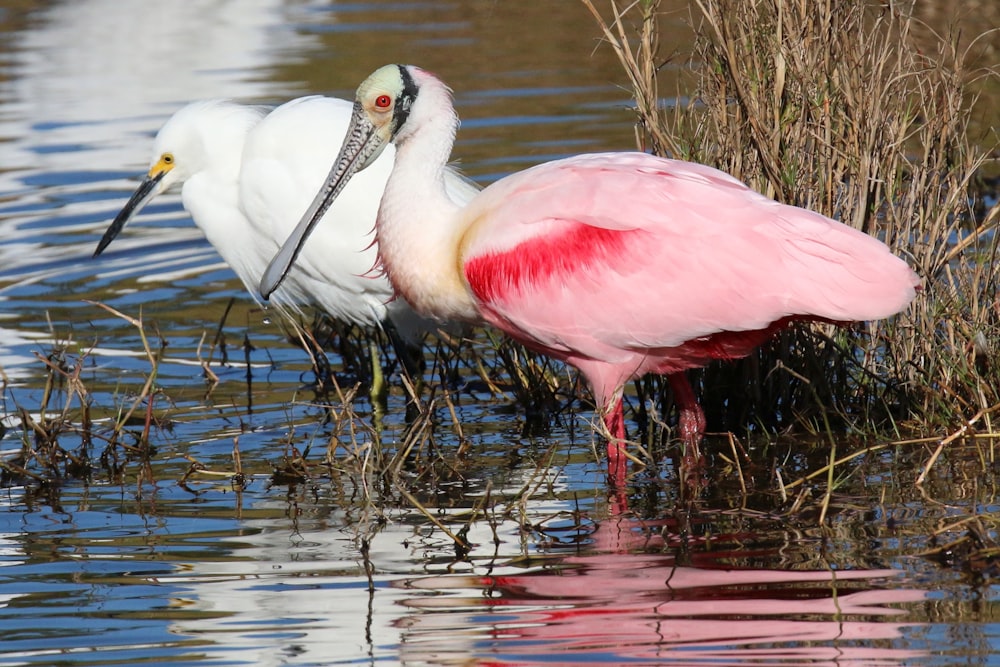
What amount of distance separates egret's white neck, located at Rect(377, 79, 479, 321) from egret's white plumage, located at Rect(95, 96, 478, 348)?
1126mm

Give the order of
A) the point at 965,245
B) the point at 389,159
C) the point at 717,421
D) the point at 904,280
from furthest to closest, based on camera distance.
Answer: the point at 389,159, the point at 717,421, the point at 965,245, the point at 904,280

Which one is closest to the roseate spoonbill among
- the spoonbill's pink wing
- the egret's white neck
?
the egret's white neck

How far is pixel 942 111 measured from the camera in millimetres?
6535

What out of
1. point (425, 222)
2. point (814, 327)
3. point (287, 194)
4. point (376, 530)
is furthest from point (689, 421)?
point (287, 194)

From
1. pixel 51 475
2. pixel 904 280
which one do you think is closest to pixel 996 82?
pixel 904 280

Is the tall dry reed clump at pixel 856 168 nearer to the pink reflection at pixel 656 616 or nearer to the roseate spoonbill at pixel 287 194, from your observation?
the pink reflection at pixel 656 616

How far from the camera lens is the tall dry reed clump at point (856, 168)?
6391 mm

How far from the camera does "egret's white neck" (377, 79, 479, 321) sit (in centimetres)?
623

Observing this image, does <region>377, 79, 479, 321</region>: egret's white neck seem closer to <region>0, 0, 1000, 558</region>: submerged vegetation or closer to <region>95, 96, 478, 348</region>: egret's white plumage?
<region>0, 0, 1000, 558</region>: submerged vegetation

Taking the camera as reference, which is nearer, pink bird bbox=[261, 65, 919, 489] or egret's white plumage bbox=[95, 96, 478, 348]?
pink bird bbox=[261, 65, 919, 489]

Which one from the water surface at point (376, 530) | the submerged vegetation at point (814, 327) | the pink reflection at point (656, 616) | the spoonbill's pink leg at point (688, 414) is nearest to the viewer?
the pink reflection at point (656, 616)

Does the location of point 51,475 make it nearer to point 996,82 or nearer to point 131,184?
point 131,184

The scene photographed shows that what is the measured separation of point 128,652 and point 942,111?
150 inches

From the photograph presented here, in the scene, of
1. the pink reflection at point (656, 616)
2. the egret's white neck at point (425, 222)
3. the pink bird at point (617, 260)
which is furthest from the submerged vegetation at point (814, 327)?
the pink reflection at point (656, 616)
